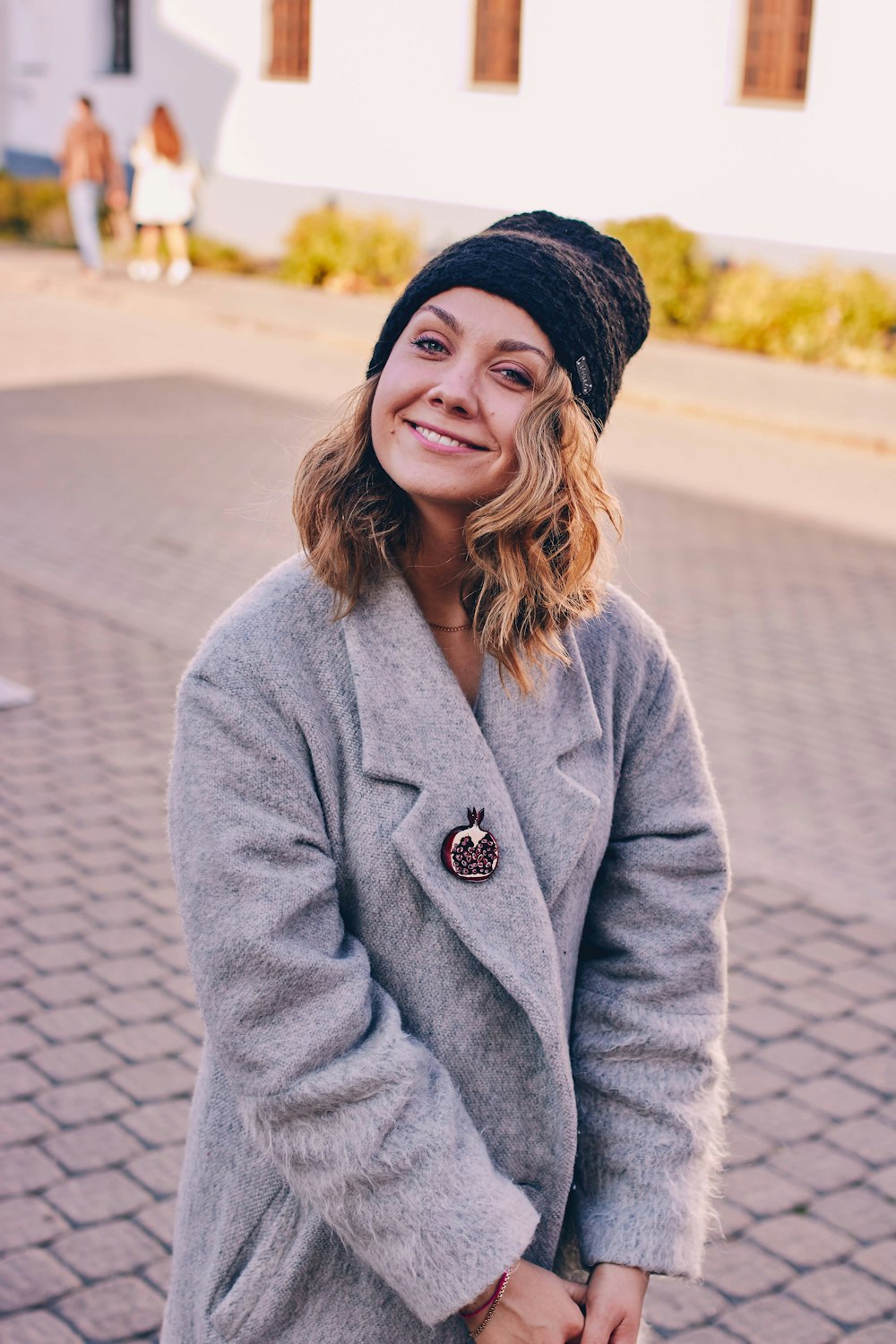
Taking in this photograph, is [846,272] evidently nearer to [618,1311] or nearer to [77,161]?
[77,161]

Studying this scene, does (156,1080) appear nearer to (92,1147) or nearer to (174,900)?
(92,1147)

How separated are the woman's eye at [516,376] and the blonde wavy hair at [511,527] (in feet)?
0.08

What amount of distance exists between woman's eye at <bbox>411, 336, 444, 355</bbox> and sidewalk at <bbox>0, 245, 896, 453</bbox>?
11261 millimetres

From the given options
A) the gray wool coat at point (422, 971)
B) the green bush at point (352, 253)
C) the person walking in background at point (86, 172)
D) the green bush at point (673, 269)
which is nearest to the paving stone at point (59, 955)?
the gray wool coat at point (422, 971)

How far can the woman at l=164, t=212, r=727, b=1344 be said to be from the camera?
1.67 metres

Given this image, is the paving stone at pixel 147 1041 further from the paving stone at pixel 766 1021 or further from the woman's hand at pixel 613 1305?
the woman's hand at pixel 613 1305

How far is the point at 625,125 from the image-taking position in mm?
18219

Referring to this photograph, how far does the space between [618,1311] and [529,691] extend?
2.37ft

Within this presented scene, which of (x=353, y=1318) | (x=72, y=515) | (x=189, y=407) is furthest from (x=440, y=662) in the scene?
(x=189, y=407)

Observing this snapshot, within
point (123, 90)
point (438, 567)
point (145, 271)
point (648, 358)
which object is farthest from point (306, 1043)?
point (123, 90)

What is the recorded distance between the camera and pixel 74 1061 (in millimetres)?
3857

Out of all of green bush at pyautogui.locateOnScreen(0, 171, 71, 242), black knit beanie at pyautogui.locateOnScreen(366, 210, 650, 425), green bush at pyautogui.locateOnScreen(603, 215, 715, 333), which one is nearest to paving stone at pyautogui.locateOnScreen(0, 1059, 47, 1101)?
black knit beanie at pyautogui.locateOnScreen(366, 210, 650, 425)

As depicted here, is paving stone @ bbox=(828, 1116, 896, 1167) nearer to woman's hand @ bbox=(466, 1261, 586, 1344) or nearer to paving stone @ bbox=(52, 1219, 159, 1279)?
paving stone @ bbox=(52, 1219, 159, 1279)

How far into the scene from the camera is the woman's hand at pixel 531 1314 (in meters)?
1.73
